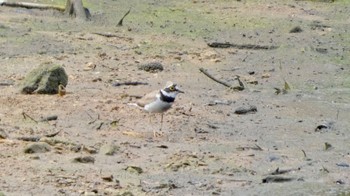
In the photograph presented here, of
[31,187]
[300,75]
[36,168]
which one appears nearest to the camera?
[31,187]

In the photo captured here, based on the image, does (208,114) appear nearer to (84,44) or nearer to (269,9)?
(84,44)

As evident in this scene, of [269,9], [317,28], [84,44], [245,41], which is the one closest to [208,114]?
[84,44]

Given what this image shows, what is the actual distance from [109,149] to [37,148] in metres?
0.55

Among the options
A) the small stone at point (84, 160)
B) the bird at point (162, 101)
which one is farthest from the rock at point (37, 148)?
the bird at point (162, 101)

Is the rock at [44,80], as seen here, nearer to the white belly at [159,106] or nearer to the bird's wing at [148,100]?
the bird's wing at [148,100]

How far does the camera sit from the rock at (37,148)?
7816 millimetres

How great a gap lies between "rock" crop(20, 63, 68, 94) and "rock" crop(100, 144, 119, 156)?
2.02 m

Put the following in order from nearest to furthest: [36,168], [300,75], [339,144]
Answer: [36,168] < [339,144] < [300,75]

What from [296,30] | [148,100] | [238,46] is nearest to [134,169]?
[148,100]

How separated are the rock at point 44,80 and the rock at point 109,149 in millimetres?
2020

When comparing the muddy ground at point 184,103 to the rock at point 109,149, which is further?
the rock at point 109,149

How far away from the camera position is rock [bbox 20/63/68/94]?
1011 centimetres

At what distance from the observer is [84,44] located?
1339cm

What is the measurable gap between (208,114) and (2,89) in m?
2.01
